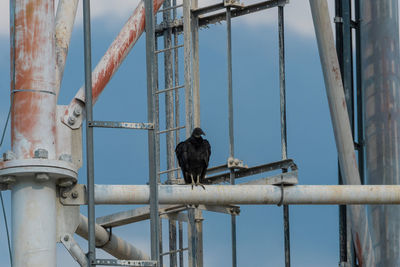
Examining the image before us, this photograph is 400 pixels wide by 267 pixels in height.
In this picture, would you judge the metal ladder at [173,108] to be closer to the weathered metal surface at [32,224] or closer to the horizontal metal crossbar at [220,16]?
the horizontal metal crossbar at [220,16]

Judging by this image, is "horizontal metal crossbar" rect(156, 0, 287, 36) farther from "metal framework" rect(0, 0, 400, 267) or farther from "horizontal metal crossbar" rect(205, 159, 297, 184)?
"horizontal metal crossbar" rect(205, 159, 297, 184)

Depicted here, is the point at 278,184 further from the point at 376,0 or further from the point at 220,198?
the point at 376,0

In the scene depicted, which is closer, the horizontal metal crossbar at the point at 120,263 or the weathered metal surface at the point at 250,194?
the horizontal metal crossbar at the point at 120,263

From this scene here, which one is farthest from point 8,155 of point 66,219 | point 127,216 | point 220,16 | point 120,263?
point 220,16

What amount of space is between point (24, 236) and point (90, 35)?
7.84 ft

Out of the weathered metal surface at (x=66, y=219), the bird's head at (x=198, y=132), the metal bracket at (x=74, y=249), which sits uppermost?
the bird's head at (x=198, y=132)

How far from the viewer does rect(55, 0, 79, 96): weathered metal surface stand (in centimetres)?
1387

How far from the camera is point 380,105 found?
62.5 feet

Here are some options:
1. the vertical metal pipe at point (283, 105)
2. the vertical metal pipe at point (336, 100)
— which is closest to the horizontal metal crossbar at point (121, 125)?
the vertical metal pipe at point (336, 100)

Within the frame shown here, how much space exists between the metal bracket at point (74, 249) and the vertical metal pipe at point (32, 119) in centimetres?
24

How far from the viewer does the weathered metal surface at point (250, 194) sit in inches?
520

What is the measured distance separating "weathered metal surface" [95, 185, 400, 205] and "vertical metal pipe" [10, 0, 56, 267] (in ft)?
3.75

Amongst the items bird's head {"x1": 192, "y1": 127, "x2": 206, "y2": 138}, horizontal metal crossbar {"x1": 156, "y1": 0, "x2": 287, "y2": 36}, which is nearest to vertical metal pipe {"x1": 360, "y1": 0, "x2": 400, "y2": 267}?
horizontal metal crossbar {"x1": 156, "y1": 0, "x2": 287, "y2": 36}

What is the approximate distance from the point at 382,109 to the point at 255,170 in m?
2.55
